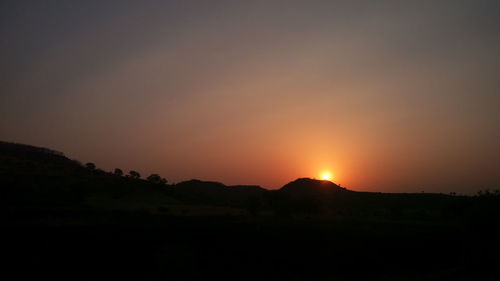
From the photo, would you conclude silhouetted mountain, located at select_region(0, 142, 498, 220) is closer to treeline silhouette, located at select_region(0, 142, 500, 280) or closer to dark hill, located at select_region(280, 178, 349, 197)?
treeline silhouette, located at select_region(0, 142, 500, 280)

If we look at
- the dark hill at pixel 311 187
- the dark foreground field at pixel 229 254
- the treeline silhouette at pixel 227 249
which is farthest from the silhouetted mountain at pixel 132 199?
the dark hill at pixel 311 187

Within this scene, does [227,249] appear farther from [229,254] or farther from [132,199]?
[132,199]

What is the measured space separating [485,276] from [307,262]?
13.5 m

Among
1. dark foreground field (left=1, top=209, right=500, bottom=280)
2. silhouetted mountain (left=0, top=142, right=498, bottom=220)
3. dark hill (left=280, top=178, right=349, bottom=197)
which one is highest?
dark hill (left=280, top=178, right=349, bottom=197)

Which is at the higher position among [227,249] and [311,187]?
[311,187]

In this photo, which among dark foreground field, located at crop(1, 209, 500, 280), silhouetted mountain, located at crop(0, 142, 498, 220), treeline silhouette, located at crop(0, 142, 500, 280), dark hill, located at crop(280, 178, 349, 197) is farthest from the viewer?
dark hill, located at crop(280, 178, 349, 197)

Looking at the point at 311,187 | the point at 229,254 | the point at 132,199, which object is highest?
the point at 311,187

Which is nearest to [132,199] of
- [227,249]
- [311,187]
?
[227,249]

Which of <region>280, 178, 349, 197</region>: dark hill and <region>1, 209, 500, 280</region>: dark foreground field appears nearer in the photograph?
<region>1, 209, 500, 280</region>: dark foreground field

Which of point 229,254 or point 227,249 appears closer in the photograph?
point 229,254

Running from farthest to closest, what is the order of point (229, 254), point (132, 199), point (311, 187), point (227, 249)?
point (311, 187) → point (132, 199) → point (227, 249) → point (229, 254)

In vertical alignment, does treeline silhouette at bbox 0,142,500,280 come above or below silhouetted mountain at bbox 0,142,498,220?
below

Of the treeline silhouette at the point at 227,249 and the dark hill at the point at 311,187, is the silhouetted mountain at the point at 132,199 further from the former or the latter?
the dark hill at the point at 311,187

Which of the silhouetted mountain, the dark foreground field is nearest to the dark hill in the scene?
the silhouetted mountain
